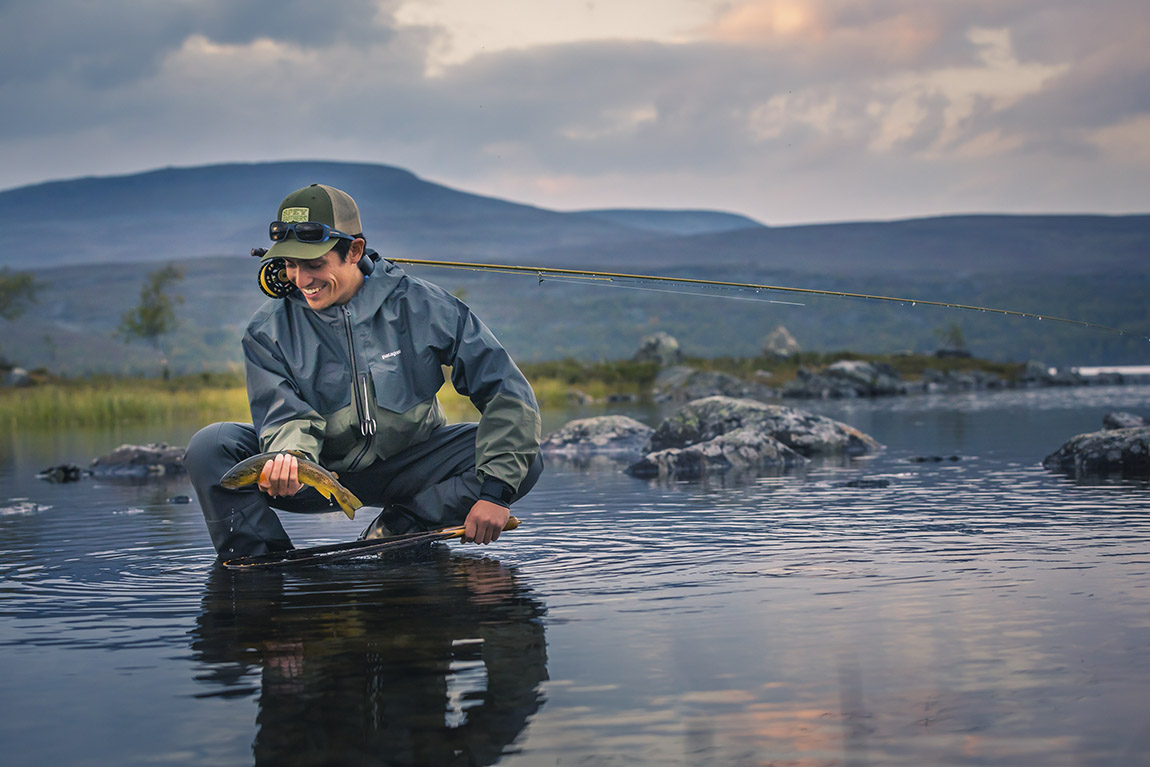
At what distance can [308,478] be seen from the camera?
536 centimetres

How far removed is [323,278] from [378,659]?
2.11m

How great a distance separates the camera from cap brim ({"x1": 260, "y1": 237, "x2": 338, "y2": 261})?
5688 millimetres

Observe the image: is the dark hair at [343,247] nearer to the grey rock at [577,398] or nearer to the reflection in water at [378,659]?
the reflection in water at [378,659]

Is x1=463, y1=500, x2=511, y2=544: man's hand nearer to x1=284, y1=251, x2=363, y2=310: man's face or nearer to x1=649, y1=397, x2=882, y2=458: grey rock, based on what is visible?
x1=284, y1=251, x2=363, y2=310: man's face

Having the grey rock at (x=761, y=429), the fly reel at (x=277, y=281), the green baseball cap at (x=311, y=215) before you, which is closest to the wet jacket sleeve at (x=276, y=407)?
the fly reel at (x=277, y=281)

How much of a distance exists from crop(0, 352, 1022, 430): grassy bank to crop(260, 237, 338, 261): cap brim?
15553 mm

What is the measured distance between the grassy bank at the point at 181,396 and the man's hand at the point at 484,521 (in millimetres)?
15703

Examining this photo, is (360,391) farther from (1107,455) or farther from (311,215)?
(1107,455)

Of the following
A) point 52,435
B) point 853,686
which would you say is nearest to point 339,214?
point 853,686

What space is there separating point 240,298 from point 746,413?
574 ft

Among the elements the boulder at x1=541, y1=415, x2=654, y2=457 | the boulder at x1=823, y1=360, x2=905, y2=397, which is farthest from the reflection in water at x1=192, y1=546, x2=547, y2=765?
the boulder at x1=823, y1=360, x2=905, y2=397

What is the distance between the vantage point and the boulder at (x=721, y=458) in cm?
1200

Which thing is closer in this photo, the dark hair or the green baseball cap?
the green baseball cap

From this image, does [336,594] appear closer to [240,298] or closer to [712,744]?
[712,744]
